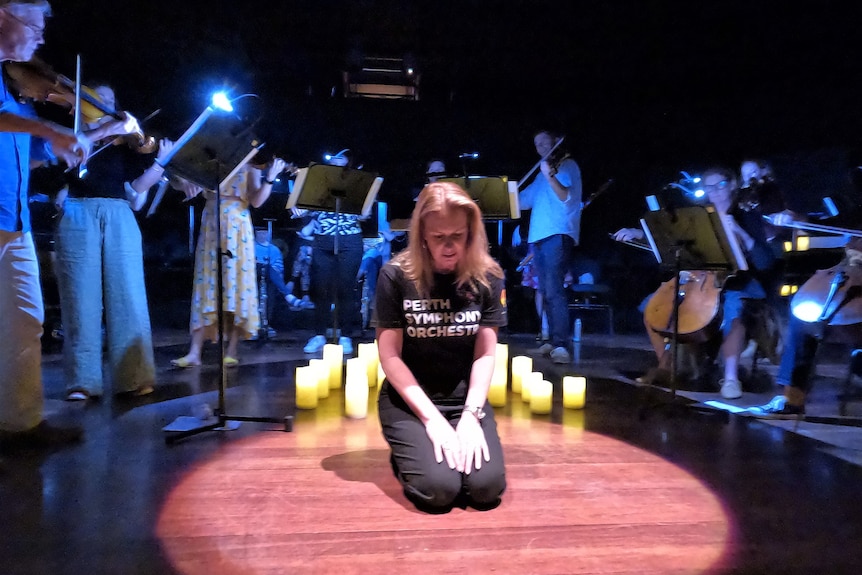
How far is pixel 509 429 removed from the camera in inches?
106

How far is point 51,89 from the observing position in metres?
2.54

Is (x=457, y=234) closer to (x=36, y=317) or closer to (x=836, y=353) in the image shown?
(x=36, y=317)

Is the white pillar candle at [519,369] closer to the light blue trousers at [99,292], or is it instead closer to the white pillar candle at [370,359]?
the white pillar candle at [370,359]

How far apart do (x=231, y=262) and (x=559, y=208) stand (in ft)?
8.21

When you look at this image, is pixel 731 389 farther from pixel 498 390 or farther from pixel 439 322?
pixel 439 322

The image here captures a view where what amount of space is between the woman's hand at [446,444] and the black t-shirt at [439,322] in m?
0.27

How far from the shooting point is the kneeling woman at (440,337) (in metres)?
1.90

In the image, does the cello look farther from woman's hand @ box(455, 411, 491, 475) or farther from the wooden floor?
woman's hand @ box(455, 411, 491, 475)

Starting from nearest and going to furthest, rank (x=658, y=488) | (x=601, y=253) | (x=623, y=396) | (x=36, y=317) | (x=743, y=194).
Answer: (x=658, y=488) < (x=36, y=317) < (x=623, y=396) < (x=743, y=194) < (x=601, y=253)

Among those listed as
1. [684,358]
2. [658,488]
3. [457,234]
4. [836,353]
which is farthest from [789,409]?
[836,353]

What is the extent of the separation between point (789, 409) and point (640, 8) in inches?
149

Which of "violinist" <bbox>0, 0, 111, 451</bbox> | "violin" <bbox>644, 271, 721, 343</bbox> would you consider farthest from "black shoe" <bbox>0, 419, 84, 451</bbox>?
"violin" <bbox>644, 271, 721, 343</bbox>

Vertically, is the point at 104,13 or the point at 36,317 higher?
the point at 104,13

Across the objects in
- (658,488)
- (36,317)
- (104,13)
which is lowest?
(658,488)
